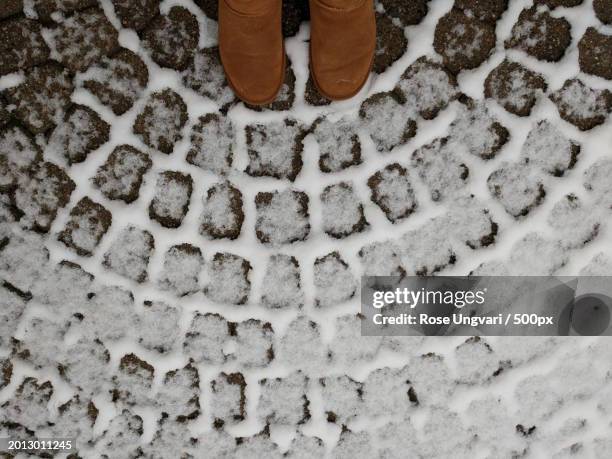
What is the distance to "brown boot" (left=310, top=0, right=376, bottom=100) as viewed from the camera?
0.81 meters

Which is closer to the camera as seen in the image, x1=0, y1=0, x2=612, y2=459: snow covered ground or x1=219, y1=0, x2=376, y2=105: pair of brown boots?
x1=219, y1=0, x2=376, y2=105: pair of brown boots

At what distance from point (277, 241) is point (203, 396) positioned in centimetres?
31

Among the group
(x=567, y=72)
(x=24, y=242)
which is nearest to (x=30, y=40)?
(x=24, y=242)

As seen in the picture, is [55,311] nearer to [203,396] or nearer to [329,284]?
[203,396]

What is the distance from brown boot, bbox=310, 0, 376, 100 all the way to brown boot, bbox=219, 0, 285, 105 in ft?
0.20

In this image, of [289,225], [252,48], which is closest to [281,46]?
[252,48]

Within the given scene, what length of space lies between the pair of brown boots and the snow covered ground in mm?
57

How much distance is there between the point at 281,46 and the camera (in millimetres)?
890

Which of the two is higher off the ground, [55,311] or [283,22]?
[283,22]

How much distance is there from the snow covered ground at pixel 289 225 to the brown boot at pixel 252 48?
6 centimetres

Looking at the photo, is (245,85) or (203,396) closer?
(245,85)

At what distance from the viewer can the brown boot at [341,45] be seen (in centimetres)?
81

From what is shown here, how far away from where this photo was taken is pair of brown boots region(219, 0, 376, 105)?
2.64 ft

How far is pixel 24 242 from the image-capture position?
3.15 ft
